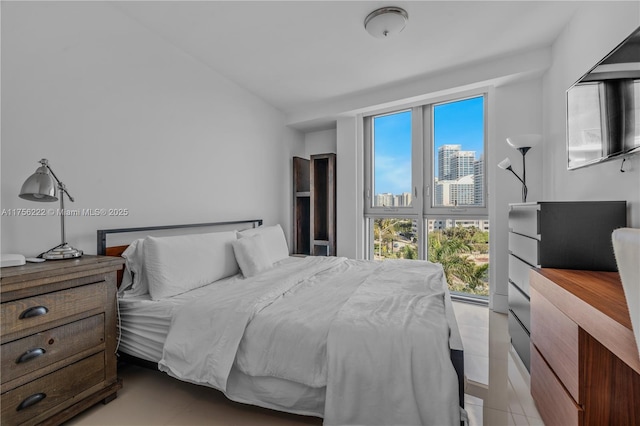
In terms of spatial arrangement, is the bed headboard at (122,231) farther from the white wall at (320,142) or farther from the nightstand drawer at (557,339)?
the nightstand drawer at (557,339)

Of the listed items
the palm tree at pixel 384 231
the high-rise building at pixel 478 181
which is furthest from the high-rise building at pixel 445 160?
the palm tree at pixel 384 231

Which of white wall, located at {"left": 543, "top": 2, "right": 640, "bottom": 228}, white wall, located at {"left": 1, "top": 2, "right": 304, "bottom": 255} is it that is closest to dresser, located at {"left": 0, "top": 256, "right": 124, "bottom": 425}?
white wall, located at {"left": 1, "top": 2, "right": 304, "bottom": 255}

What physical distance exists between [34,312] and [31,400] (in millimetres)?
398

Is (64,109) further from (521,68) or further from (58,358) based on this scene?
(521,68)

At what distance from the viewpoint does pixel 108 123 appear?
2064mm

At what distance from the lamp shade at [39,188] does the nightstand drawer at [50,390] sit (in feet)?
2.99

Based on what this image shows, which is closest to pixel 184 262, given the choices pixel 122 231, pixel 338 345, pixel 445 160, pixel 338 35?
pixel 122 231

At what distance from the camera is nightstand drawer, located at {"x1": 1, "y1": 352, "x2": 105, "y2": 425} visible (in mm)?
1239

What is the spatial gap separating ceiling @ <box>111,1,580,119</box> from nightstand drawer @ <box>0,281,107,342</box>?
202cm

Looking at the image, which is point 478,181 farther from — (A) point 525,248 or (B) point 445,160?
(A) point 525,248

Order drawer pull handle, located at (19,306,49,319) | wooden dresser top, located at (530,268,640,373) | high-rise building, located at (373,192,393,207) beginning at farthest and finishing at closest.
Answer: high-rise building, located at (373,192,393,207) < drawer pull handle, located at (19,306,49,319) < wooden dresser top, located at (530,268,640,373)

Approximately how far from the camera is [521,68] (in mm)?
2748

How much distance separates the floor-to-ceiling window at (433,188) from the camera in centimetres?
339

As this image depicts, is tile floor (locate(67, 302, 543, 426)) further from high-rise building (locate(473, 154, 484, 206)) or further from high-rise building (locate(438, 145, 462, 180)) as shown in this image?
high-rise building (locate(438, 145, 462, 180))
